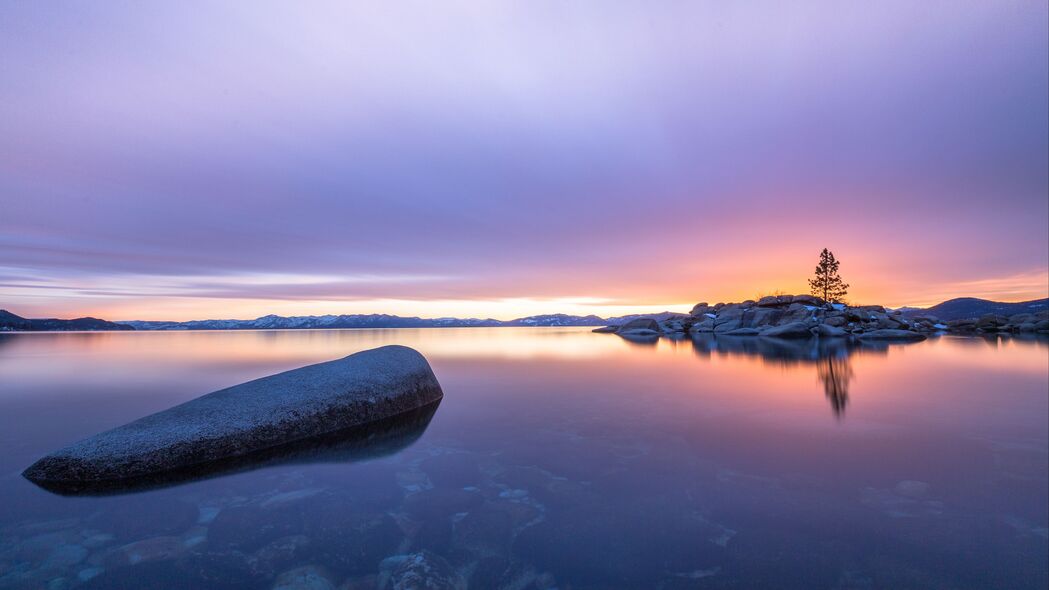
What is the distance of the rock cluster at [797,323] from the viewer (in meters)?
39.2

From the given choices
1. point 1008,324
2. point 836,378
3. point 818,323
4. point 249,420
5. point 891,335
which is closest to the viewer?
point 249,420

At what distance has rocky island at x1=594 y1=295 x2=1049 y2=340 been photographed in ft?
129

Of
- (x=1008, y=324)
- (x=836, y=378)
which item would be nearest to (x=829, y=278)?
(x=1008, y=324)

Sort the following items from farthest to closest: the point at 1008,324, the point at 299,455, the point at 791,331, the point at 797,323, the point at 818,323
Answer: the point at 1008,324 → the point at 818,323 → the point at 797,323 → the point at 791,331 → the point at 299,455

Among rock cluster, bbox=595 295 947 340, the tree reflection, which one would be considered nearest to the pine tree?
rock cluster, bbox=595 295 947 340

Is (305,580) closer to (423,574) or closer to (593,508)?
(423,574)

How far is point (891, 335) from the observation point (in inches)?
1459

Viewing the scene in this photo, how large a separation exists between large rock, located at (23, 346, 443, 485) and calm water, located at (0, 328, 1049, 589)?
0.53 m

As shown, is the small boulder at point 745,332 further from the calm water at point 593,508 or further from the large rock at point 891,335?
the calm water at point 593,508

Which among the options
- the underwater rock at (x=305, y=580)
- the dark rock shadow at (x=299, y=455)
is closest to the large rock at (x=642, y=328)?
the dark rock shadow at (x=299, y=455)

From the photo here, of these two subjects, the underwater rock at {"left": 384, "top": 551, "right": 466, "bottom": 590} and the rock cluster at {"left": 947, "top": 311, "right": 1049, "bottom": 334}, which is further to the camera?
the rock cluster at {"left": 947, "top": 311, "right": 1049, "bottom": 334}

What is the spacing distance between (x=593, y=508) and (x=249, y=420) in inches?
226

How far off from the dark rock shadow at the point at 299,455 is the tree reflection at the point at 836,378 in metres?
8.86

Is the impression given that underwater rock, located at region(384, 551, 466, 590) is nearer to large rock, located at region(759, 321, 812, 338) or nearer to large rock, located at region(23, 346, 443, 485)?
large rock, located at region(23, 346, 443, 485)
